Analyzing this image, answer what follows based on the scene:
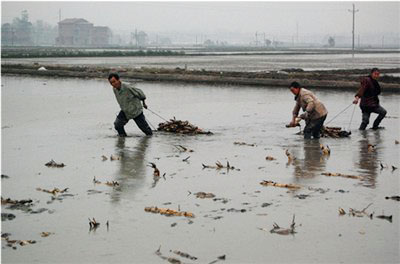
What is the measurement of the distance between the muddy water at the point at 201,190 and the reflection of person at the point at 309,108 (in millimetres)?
340

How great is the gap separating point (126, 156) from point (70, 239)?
4267 mm

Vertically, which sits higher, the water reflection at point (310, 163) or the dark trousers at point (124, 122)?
the dark trousers at point (124, 122)

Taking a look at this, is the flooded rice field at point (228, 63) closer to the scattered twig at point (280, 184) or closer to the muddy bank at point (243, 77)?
the muddy bank at point (243, 77)

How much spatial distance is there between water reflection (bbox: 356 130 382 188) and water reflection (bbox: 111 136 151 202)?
283cm

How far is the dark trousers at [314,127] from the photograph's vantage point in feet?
38.3

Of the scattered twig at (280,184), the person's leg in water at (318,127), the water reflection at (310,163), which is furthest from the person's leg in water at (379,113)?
the scattered twig at (280,184)

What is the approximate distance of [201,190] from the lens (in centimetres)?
778

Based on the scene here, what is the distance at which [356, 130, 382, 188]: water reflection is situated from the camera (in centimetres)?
853

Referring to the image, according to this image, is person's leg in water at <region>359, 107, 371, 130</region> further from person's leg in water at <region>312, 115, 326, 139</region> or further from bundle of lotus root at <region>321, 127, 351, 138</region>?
person's leg in water at <region>312, 115, 326, 139</region>

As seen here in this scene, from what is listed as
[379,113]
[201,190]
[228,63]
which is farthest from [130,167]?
[228,63]

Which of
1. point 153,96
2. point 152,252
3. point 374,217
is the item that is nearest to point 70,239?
point 152,252

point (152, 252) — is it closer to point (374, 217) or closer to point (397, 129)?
point (374, 217)

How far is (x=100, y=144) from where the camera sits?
1152 centimetres

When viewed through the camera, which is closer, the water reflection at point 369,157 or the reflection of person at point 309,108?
the water reflection at point 369,157
